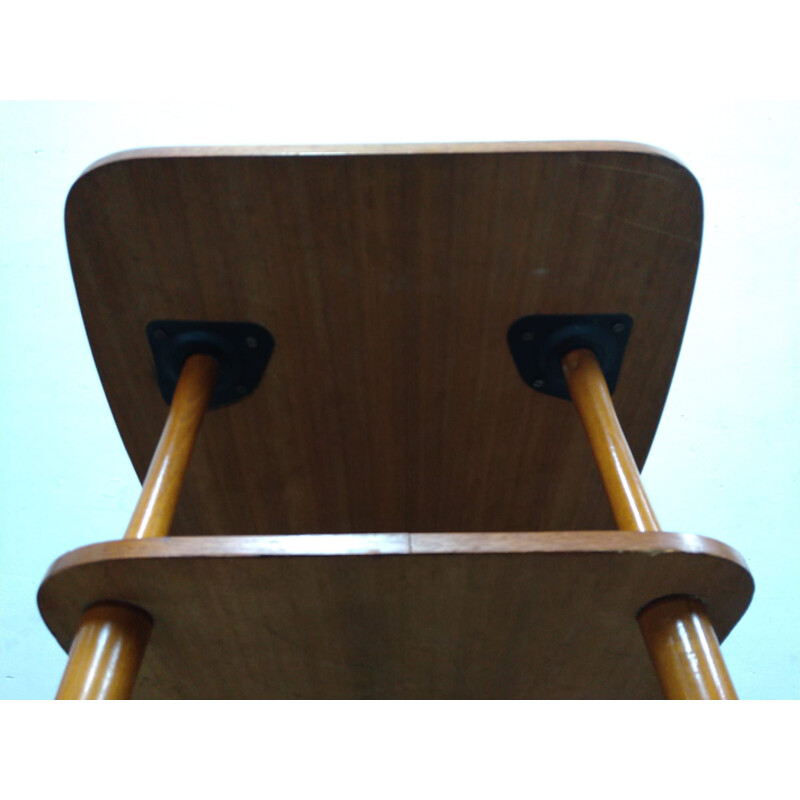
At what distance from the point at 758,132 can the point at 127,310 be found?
4.40 ft

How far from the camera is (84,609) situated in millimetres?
391

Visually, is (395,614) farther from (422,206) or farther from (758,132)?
(758,132)

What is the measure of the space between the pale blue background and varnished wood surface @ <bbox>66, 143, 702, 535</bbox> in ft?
1.64

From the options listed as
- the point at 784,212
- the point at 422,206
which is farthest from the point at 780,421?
the point at 422,206

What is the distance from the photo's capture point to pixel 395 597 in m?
0.39

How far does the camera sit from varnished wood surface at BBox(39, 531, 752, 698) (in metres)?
0.37

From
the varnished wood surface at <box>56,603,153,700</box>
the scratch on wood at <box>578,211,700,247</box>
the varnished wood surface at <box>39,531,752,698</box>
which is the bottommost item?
the varnished wood surface at <box>56,603,153,700</box>

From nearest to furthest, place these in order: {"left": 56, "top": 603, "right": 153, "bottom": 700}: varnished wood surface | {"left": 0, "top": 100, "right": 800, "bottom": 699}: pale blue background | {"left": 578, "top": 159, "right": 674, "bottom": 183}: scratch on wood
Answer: {"left": 56, "top": 603, "right": 153, "bottom": 700}: varnished wood surface → {"left": 578, "top": 159, "right": 674, "bottom": 183}: scratch on wood → {"left": 0, "top": 100, "right": 800, "bottom": 699}: pale blue background

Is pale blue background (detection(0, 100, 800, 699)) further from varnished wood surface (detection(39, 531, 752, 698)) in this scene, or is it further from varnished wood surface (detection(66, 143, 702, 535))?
varnished wood surface (detection(39, 531, 752, 698))

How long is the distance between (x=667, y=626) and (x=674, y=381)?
3.25ft

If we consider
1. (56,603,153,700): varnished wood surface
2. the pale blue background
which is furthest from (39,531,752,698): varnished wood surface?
the pale blue background

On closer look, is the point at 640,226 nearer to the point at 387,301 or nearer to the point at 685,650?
the point at 387,301

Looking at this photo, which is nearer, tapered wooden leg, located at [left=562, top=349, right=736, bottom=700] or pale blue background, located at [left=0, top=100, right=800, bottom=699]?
tapered wooden leg, located at [left=562, top=349, right=736, bottom=700]

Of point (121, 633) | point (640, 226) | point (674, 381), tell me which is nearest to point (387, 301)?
point (640, 226)
